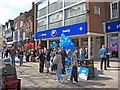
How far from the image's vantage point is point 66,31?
98.7 feet

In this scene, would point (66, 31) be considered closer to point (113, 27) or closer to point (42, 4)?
point (113, 27)

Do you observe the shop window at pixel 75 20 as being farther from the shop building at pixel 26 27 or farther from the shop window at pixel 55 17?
the shop building at pixel 26 27

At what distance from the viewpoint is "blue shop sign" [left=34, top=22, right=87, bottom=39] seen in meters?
27.0

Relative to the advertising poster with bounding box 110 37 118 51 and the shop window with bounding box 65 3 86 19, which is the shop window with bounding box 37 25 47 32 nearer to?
the shop window with bounding box 65 3 86 19

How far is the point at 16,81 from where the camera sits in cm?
630

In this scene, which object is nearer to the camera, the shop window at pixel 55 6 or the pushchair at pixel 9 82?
the pushchair at pixel 9 82

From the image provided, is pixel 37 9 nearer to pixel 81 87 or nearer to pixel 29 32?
pixel 29 32

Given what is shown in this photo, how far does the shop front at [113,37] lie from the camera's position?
25.6 metres

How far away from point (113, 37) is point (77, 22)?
4760 millimetres

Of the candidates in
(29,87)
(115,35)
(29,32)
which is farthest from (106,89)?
(29,32)

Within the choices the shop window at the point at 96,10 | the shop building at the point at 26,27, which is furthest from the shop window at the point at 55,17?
the shop building at the point at 26,27

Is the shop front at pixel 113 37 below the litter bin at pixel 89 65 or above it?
above

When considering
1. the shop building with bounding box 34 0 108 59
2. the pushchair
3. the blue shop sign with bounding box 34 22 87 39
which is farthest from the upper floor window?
the pushchair

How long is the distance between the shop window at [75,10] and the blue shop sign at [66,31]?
5.10ft
